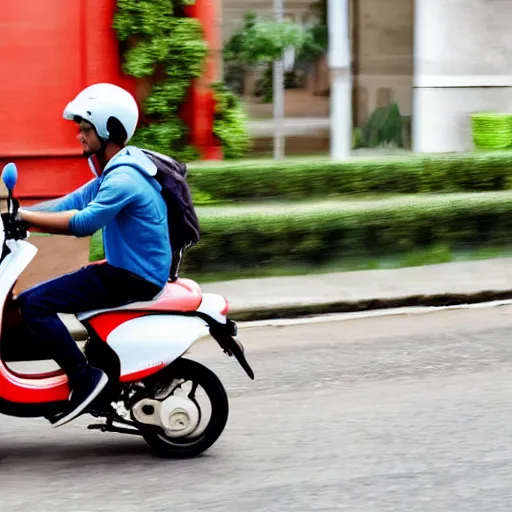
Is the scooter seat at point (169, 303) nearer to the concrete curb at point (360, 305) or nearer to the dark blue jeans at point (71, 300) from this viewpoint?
the dark blue jeans at point (71, 300)

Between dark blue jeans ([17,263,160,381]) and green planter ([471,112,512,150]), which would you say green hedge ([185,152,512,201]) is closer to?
green planter ([471,112,512,150])

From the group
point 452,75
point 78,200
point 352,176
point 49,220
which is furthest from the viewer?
point 452,75

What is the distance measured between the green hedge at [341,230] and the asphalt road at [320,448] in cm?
280

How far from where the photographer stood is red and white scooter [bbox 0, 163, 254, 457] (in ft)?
17.9

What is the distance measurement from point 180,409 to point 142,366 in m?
0.28

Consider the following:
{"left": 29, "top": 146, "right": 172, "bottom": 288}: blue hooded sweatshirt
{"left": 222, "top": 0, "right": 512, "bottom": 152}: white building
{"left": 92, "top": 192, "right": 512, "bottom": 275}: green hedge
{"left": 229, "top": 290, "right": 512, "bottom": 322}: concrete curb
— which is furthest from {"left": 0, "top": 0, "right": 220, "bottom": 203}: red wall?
{"left": 29, "top": 146, "right": 172, "bottom": 288}: blue hooded sweatshirt

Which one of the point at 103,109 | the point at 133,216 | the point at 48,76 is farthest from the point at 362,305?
the point at 103,109

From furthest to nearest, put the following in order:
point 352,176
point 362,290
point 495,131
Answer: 1. point 495,131
2. point 352,176
3. point 362,290

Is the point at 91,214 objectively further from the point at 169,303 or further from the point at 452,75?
the point at 452,75

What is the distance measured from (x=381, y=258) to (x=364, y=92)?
15.3 feet

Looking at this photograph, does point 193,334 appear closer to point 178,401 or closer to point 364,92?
point 178,401

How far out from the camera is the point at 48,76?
12781mm

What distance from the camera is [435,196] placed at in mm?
12320

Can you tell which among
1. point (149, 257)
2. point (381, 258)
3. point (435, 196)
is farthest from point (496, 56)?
point (149, 257)
